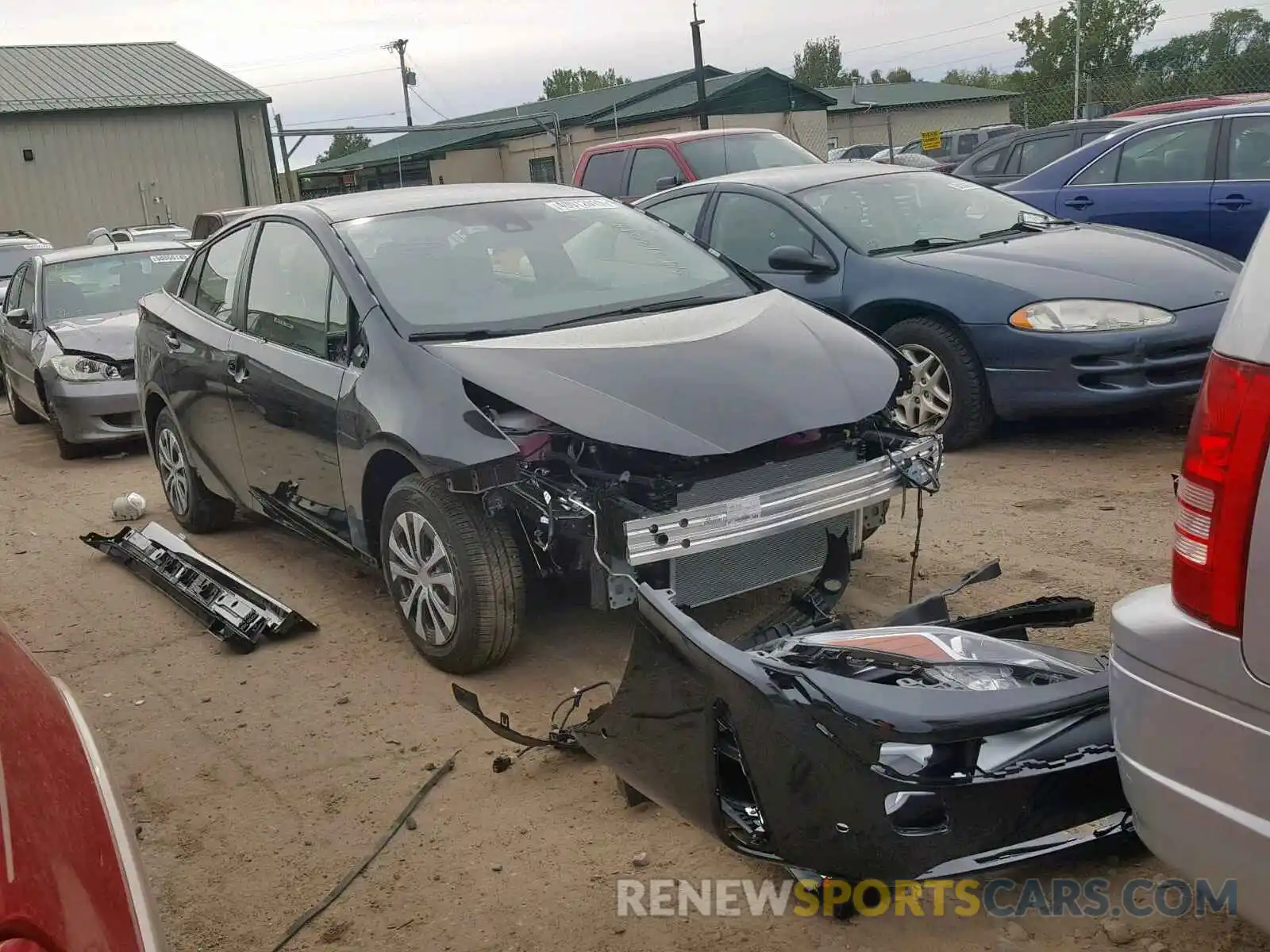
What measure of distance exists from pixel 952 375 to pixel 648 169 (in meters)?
6.22

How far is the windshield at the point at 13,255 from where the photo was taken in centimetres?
1463

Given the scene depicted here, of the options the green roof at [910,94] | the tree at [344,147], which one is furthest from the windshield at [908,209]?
the tree at [344,147]

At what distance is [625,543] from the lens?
364 centimetres

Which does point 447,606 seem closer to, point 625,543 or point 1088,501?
point 625,543

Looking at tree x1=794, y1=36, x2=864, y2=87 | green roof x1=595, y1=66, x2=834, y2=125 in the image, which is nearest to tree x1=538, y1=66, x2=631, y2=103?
tree x1=794, y1=36, x2=864, y2=87

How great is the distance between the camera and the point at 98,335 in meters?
9.08

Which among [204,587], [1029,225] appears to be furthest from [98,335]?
[1029,225]

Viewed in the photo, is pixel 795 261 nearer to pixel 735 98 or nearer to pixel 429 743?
pixel 429 743

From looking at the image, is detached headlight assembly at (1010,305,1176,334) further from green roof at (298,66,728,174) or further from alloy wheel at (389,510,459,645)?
green roof at (298,66,728,174)

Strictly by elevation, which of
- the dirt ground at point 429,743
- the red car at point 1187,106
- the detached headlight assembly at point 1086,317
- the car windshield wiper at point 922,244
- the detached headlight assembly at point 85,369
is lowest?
the dirt ground at point 429,743

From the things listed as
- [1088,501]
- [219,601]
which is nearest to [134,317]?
[219,601]

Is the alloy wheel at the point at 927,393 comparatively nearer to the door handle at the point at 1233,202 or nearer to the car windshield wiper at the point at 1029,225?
the car windshield wiper at the point at 1029,225

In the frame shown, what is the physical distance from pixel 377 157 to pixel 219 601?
33.7 metres

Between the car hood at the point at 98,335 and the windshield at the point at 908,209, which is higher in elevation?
the windshield at the point at 908,209
